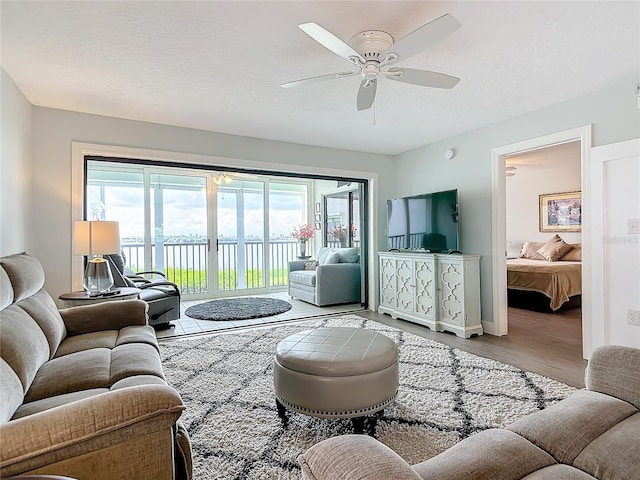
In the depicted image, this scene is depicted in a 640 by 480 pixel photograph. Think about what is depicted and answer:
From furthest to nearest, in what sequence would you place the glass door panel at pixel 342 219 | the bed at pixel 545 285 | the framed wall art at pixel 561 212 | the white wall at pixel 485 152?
the glass door panel at pixel 342 219 < the framed wall art at pixel 561 212 < the bed at pixel 545 285 < the white wall at pixel 485 152

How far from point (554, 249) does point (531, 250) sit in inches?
21.1

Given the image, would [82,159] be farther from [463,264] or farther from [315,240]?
[315,240]

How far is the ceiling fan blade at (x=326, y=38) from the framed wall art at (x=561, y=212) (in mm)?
6258

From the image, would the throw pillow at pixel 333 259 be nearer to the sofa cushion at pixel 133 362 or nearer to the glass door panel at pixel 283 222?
the glass door panel at pixel 283 222

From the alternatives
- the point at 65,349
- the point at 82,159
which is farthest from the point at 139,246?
the point at 65,349

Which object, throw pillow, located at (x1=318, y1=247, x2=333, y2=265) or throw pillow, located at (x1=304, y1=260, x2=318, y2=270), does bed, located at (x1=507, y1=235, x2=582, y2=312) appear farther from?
throw pillow, located at (x1=304, y1=260, x2=318, y2=270)

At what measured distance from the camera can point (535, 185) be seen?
23.3ft

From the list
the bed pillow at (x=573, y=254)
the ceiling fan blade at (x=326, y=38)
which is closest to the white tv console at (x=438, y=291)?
the ceiling fan blade at (x=326, y=38)

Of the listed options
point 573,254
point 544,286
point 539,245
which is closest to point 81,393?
point 544,286

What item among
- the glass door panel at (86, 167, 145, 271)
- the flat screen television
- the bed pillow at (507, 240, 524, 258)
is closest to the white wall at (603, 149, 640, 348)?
the flat screen television

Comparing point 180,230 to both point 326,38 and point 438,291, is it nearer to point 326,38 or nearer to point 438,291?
point 438,291

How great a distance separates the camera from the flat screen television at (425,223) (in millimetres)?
4172

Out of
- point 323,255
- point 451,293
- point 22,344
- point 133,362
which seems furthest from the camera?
point 323,255

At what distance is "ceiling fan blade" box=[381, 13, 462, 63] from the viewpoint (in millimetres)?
1645
